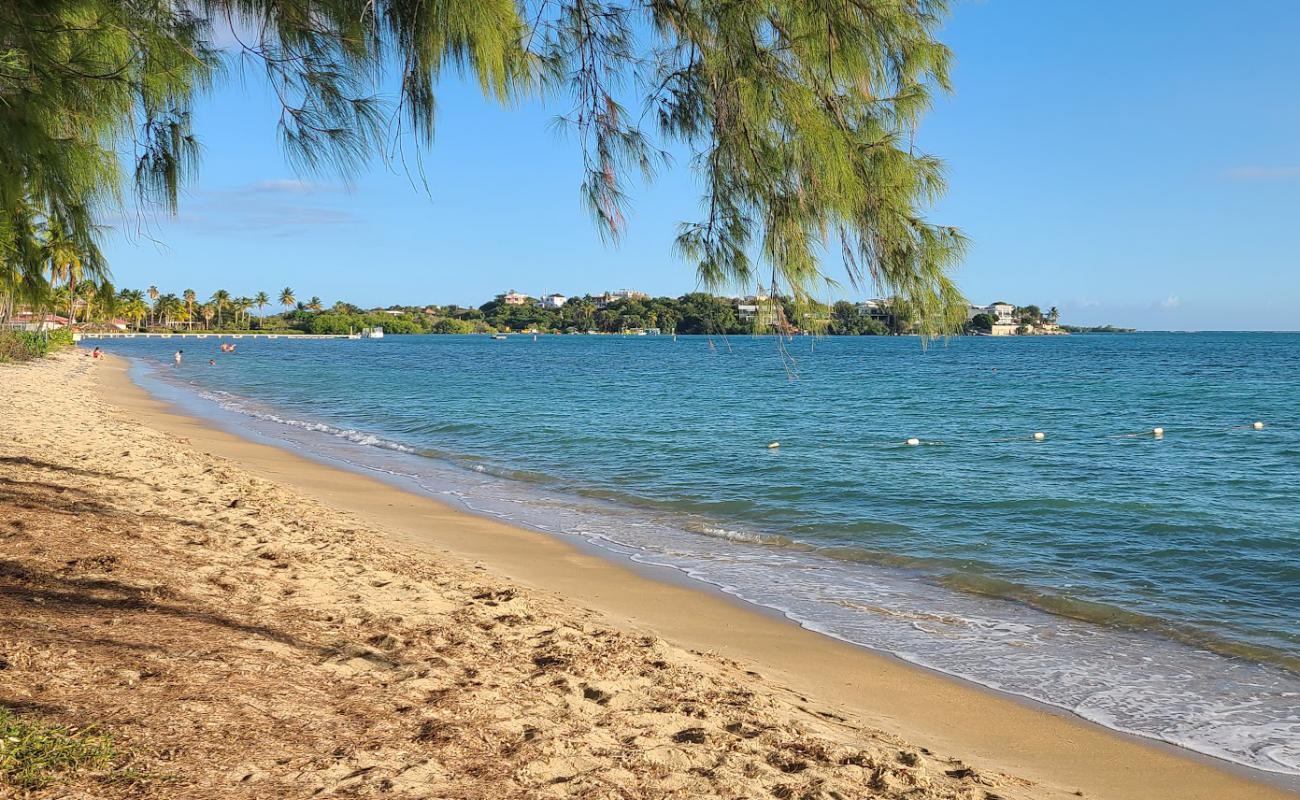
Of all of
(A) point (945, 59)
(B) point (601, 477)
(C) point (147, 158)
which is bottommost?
(B) point (601, 477)

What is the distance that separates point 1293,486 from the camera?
1586 centimetres

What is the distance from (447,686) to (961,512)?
405 inches

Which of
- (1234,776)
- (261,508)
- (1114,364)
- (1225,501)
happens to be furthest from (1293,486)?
(1114,364)

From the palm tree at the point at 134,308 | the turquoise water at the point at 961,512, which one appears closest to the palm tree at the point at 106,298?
the palm tree at the point at 134,308

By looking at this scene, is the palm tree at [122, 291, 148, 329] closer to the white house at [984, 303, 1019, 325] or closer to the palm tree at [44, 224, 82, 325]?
the palm tree at [44, 224, 82, 325]

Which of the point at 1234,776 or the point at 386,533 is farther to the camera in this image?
the point at 386,533

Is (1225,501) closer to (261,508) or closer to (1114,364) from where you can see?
(261,508)

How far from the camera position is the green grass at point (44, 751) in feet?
10.2

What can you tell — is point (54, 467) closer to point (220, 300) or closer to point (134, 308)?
point (134, 308)

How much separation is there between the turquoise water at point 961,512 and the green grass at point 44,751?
10.9ft

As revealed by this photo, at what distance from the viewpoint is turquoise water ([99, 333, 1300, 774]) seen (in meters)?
6.95

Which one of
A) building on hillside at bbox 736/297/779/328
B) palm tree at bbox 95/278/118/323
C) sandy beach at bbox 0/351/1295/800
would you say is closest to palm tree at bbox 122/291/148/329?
palm tree at bbox 95/278/118/323

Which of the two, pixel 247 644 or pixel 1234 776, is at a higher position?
pixel 247 644

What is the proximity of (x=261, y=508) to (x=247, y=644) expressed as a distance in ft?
18.6
